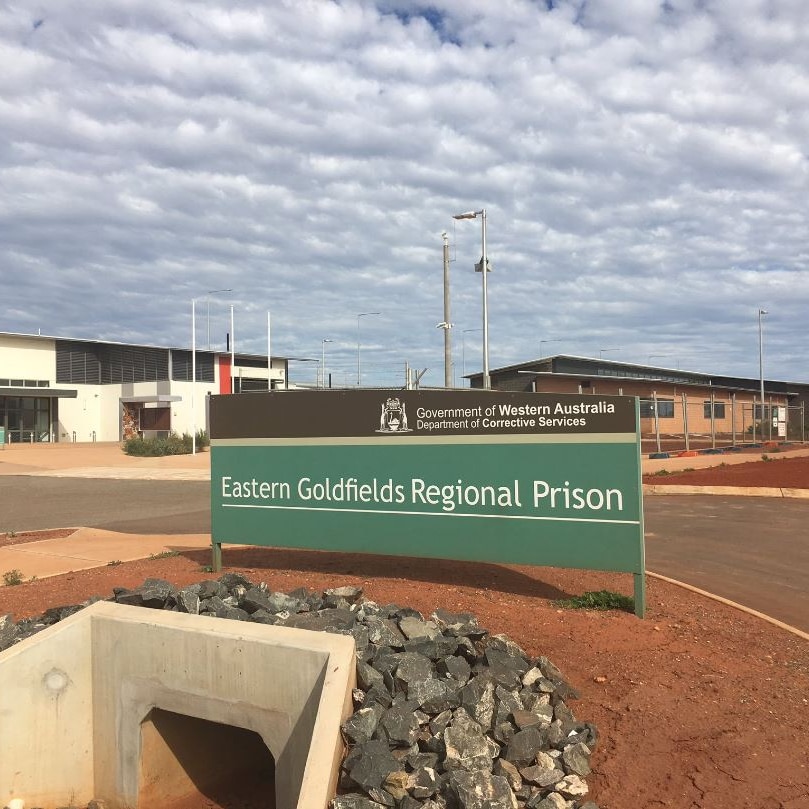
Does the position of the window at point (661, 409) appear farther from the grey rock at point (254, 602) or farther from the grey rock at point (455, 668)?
the grey rock at point (455, 668)

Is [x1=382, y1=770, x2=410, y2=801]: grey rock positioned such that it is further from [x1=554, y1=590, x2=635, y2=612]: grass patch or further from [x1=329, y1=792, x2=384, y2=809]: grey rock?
[x1=554, y1=590, x2=635, y2=612]: grass patch

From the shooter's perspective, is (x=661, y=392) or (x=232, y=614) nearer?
(x=232, y=614)

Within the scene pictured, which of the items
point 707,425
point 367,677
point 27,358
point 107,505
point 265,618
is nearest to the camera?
point 367,677

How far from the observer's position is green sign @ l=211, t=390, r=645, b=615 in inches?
248

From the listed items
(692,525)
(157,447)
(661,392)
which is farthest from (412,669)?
(661,392)

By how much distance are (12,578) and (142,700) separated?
13.4ft

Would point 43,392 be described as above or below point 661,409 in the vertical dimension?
above

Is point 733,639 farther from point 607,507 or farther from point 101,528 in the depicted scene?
point 101,528

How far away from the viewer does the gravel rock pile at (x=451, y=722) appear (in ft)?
12.9

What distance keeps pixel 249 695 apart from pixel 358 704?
2.56 feet

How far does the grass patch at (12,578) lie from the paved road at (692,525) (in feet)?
13.4

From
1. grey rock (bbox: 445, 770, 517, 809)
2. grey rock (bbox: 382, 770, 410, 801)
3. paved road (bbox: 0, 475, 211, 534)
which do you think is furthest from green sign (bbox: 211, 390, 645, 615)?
paved road (bbox: 0, 475, 211, 534)

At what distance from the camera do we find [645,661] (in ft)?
16.7

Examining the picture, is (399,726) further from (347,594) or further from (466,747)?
(347,594)
